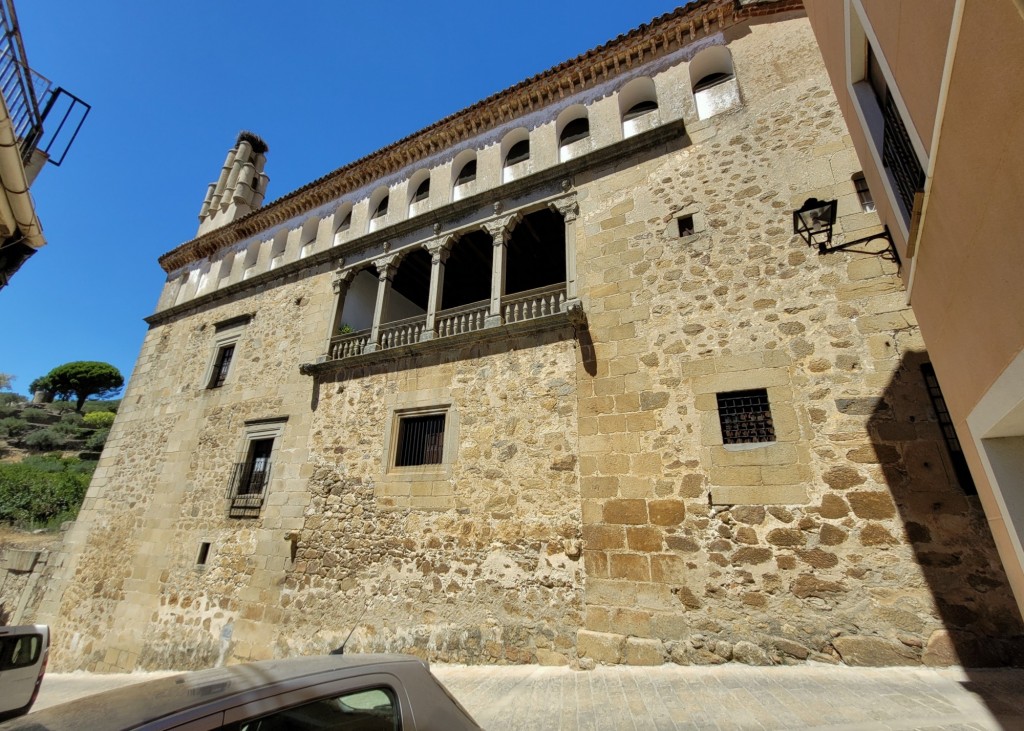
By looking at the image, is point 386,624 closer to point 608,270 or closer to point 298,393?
point 298,393

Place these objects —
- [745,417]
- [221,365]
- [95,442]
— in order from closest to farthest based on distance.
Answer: [745,417] < [221,365] < [95,442]

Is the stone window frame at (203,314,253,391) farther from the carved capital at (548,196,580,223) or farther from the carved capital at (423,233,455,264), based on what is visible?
the carved capital at (548,196,580,223)

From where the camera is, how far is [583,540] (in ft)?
18.8

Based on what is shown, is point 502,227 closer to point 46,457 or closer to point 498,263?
point 498,263

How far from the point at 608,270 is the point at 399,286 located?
6.58 m

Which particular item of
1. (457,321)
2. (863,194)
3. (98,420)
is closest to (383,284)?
(457,321)

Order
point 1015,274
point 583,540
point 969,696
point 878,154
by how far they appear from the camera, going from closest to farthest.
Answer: point 1015,274 < point 969,696 < point 878,154 < point 583,540

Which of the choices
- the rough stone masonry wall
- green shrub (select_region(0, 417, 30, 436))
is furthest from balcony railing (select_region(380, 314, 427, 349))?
green shrub (select_region(0, 417, 30, 436))

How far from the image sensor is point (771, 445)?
5.13 metres

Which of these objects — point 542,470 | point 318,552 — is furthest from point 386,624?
point 542,470

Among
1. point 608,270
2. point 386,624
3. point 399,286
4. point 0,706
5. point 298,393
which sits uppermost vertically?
point 399,286

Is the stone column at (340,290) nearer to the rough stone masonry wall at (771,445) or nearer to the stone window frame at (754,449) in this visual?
the rough stone masonry wall at (771,445)

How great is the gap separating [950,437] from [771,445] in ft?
5.42

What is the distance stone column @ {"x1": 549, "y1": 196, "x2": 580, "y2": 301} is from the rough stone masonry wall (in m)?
0.23
